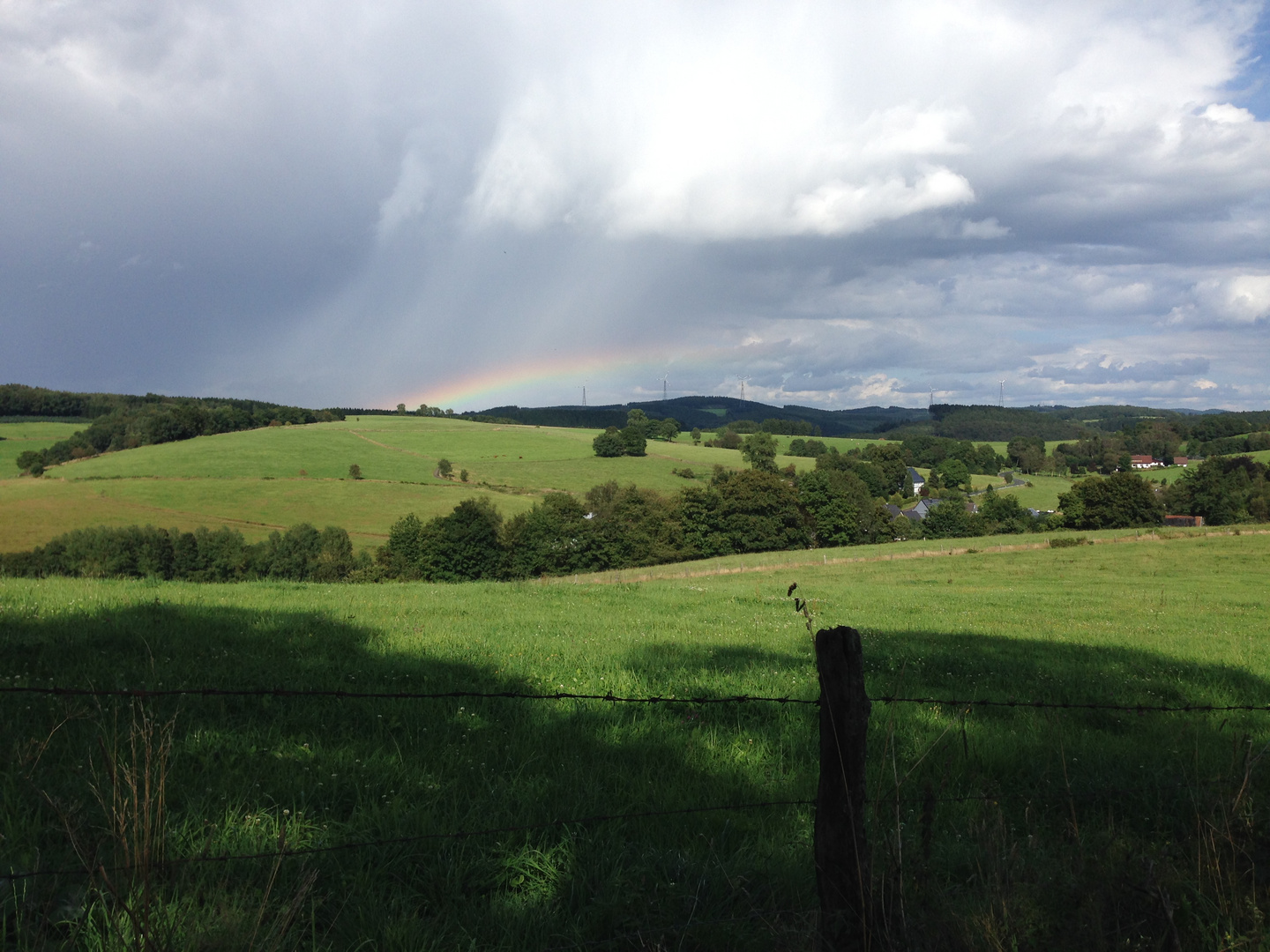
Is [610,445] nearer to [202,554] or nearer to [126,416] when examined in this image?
[202,554]

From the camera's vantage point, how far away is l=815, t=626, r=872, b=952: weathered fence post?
3035 millimetres

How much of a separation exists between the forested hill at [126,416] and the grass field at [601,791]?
110676mm

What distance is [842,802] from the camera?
3.11 meters

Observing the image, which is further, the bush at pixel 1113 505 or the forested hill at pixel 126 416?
the forested hill at pixel 126 416

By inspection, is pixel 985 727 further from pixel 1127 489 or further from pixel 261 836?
pixel 1127 489

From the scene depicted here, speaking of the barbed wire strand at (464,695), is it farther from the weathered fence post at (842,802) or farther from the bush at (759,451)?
the bush at (759,451)

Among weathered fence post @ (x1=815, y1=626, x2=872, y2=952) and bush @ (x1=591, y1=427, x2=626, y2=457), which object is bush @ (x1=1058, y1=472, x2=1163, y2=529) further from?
weathered fence post @ (x1=815, y1=626, x2=872, y2=952)

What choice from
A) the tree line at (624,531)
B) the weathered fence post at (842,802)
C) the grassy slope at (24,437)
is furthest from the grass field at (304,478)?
the weathered fence post at (842,802)

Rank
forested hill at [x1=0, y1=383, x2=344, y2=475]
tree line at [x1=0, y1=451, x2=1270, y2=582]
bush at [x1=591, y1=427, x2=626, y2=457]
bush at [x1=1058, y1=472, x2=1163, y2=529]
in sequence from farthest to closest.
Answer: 1. bush at [x1=591, y1=427, x2=626, y2=457]
2. forested hill at [x1=0, y1=383, x2=344, y2=475]
3. bush at [x1=1058, y1=472, x2=1163, y2=529]
4. tree line at [x1=0, y1=451, x2=1270, y2=582]

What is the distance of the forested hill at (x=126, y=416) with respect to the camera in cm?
10669

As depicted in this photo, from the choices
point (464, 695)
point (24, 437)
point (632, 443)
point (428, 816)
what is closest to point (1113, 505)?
point (632, 443)

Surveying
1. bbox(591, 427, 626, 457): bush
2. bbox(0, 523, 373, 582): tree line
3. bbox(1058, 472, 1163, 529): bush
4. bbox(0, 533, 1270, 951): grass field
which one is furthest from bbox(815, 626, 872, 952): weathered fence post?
bbox(591, 427, 626, 457): bush

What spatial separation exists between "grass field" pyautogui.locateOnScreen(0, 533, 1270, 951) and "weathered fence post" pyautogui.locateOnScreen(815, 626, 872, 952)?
15 centimetres

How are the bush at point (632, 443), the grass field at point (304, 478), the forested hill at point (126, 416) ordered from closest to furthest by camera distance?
the grass field at point (304, 478) → the forested hill at point (126, 416) → the bush at point (632, 443)
